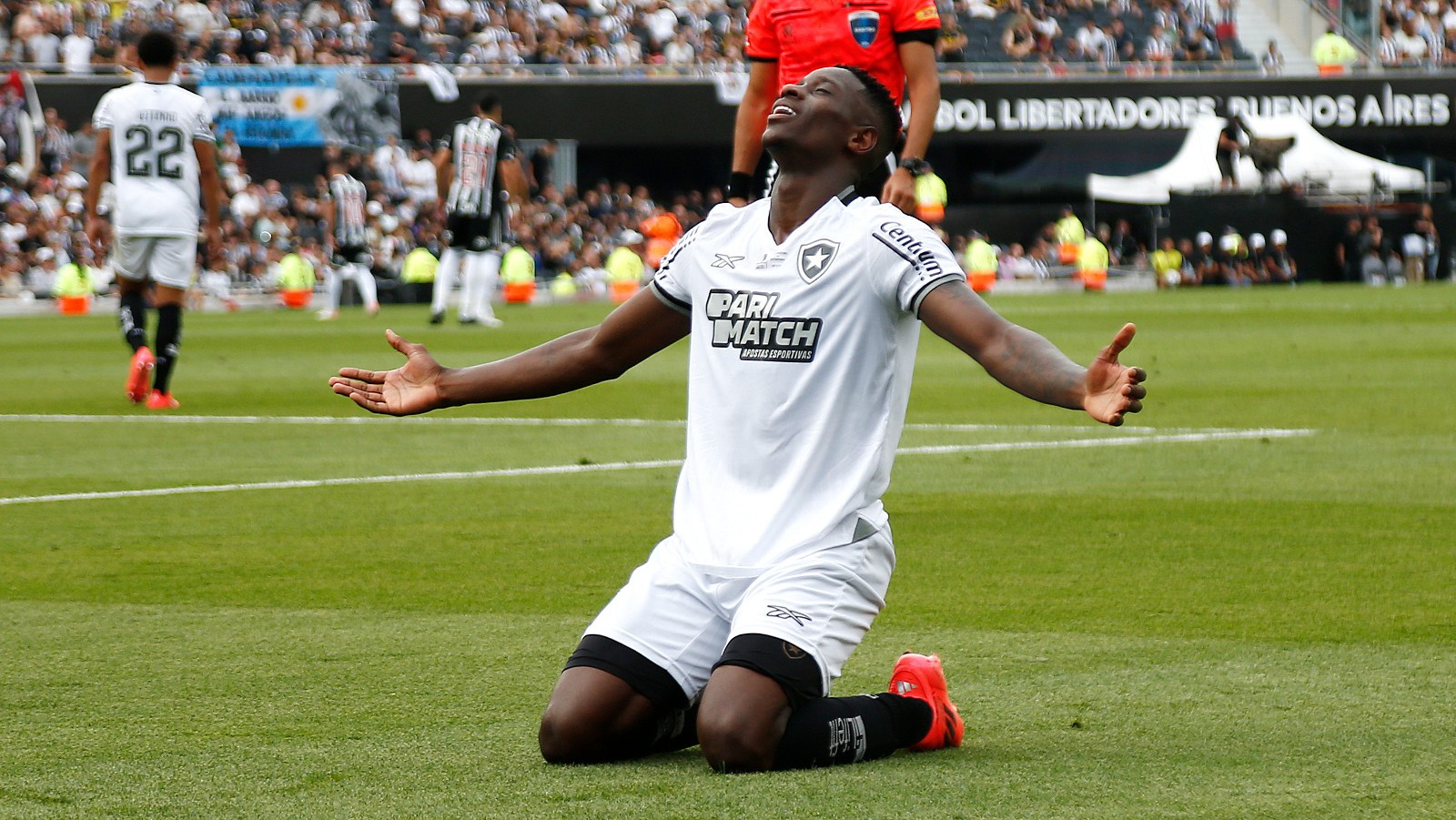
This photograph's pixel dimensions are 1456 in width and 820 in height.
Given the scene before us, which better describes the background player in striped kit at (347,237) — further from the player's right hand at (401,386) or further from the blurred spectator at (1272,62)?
the player's right hand at (401,386)

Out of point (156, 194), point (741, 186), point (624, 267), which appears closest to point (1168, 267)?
point (624, 267)

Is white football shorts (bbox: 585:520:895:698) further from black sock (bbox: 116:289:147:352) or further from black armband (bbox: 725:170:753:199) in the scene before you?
black sock (bbox: 116:289:147:352)

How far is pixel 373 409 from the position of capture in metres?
4.66

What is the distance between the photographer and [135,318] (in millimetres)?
13305

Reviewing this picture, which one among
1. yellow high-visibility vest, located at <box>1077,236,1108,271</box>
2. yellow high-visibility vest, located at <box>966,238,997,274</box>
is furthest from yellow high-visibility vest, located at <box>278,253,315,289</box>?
yellow high-visibility vest, located at <box>1077,236,1108,271</box>

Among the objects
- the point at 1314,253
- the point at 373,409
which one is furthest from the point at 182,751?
the point at 1314,253

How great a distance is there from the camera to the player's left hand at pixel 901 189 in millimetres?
7242

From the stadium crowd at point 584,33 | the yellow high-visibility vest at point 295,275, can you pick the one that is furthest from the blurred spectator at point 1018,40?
the yellow high-visibility vest at point 295,275

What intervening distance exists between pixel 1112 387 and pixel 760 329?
0.91 m

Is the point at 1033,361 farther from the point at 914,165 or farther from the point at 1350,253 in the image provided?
the point at 1350,253

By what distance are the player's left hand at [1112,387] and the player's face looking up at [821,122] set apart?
912mm

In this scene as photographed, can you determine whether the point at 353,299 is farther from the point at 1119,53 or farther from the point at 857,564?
the point at 857,564

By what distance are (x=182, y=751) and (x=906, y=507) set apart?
14.3 ft

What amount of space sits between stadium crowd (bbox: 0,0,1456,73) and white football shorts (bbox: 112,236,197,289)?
22295 mm
